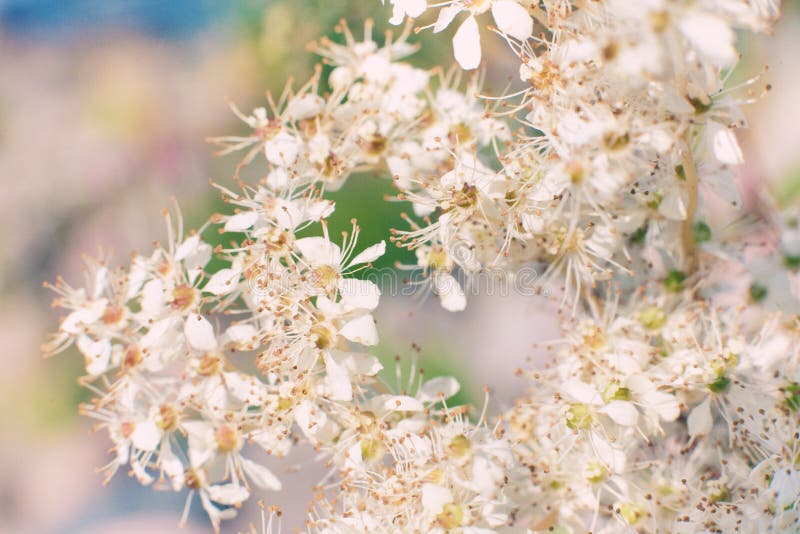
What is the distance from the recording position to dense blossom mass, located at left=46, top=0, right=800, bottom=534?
0.58m

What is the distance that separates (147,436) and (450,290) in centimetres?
29

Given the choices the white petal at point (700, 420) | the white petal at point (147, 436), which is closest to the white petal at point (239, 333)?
the white petal at point (147, 436)

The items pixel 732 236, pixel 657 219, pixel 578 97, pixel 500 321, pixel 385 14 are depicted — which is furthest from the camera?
pixel 500 321

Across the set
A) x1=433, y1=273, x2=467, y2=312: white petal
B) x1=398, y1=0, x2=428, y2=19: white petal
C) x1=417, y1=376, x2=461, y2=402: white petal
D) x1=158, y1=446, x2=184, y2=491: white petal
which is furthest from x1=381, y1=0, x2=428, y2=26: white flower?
x1=158, y1=446, x2=184, y2=491: white petal

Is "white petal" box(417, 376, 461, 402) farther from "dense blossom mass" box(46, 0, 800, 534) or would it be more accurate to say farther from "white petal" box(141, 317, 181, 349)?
"white petal" box(141, 317, 181, 349)

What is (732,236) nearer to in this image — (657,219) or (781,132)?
(657,219)

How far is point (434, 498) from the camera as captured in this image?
1.88 feet

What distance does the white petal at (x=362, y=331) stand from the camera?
592mm

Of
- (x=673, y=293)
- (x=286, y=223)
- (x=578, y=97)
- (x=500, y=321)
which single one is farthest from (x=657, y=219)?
(x=500, y=321)

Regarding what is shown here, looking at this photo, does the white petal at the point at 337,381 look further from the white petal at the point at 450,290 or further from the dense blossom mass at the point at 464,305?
the white petal at the point at 450,290

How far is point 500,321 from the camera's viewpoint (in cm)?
129

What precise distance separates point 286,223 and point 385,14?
1.44 feet

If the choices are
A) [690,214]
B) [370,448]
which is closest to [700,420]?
[690,214]

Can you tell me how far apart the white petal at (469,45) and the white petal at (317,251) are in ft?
0.63
